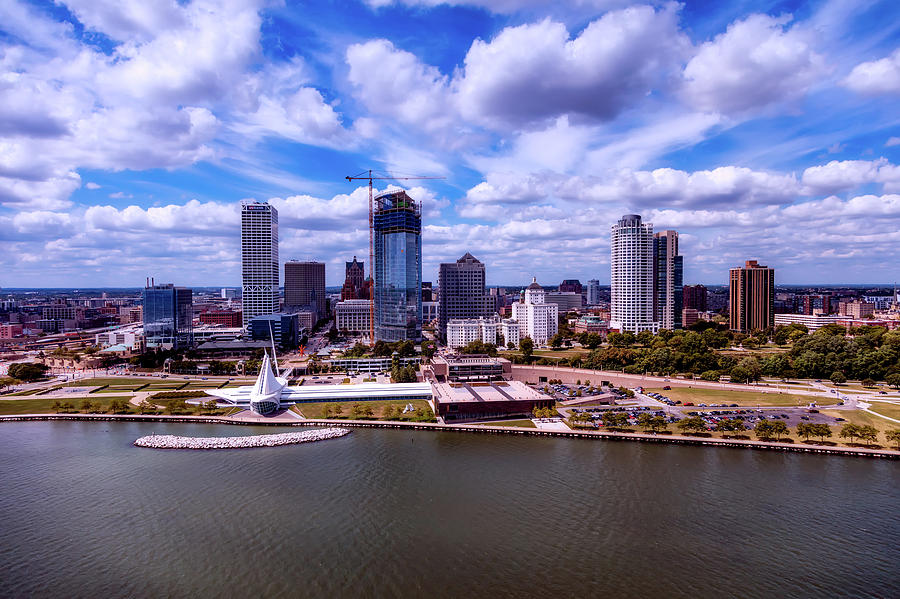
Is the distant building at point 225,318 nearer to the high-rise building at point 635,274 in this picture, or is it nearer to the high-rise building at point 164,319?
the high-rise building at point 164,319

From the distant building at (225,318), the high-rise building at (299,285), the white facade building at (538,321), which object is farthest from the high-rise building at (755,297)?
the high-rise building at (299,285)

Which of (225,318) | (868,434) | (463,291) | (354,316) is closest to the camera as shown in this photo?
(868,434)

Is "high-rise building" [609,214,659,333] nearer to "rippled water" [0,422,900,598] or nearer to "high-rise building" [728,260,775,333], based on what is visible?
"high-rise building" [728,260,775,333]

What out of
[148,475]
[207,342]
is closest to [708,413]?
[148,475]

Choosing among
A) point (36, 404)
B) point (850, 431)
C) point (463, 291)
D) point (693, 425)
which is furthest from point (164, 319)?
point (850, 431)

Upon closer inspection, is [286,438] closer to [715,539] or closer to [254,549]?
[254,549]

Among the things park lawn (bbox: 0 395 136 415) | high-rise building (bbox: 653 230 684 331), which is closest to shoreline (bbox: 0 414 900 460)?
park lawn (bbox: 0 395 136 415)

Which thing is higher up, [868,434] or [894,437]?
[868,434]

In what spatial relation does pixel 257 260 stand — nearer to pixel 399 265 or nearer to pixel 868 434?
pixel 399 265
